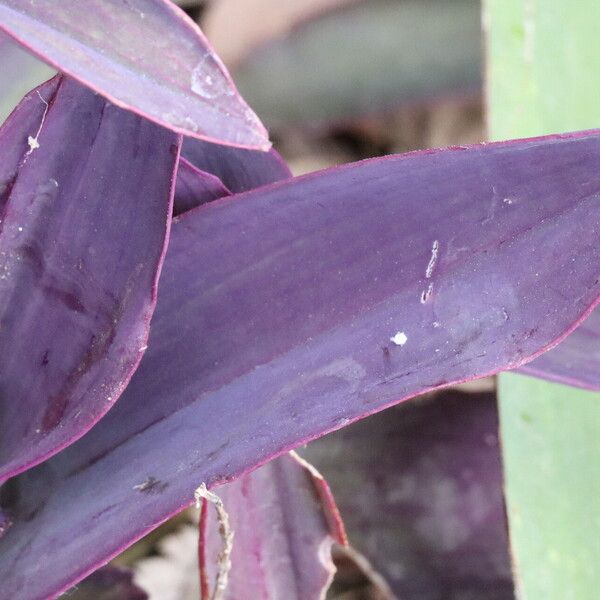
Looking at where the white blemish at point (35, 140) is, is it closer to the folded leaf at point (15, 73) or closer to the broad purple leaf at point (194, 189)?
the broad purple leaf at point (194, 189)

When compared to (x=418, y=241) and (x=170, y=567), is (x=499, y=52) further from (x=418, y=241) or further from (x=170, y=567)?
(x=170, y=567)

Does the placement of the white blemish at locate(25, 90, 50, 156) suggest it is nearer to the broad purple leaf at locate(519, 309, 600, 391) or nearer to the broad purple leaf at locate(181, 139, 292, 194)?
the broad purple leaf at locate(181, 139, 292, 194)

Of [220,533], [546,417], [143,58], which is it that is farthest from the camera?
[546,417]

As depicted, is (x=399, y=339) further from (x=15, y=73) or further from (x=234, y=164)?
(x=15, y=73)

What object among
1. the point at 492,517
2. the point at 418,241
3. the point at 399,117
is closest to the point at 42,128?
the point at 418,241

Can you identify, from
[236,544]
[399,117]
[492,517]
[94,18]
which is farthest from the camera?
[399,117]

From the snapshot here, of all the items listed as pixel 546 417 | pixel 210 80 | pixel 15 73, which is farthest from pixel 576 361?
pixel 15 73
